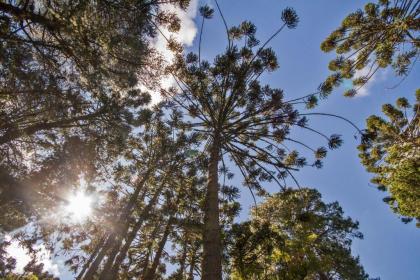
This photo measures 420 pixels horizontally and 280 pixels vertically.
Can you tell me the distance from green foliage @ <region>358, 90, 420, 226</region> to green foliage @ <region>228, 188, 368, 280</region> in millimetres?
3788

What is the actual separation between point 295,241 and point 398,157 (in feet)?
25.8

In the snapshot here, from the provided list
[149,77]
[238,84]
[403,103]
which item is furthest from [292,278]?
[403,103]

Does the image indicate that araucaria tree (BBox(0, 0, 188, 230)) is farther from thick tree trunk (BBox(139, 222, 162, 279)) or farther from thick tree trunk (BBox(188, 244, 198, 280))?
thick tree trunk (BBox(188, 244, 198, 280))

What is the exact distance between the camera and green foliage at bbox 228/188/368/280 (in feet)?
23.6

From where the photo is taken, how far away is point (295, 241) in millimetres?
11664

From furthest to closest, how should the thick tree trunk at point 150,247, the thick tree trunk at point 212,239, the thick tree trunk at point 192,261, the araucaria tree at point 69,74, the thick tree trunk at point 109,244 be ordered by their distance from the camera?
the thick tree trunk at point 192,261
the thick tree trunk at point 150,247
the thick tree trunk at point 109,244
the araucaria tree at point 69,74
the thick tree trunk at point 212,239

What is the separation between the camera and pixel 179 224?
37.6 feet

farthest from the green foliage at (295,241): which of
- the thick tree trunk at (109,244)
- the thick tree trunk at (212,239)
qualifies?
the thick tree trunk at (109,244)

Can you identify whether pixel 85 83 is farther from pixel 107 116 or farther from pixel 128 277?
pixel 128 277

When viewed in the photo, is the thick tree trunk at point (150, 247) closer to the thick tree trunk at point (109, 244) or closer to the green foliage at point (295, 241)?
the thick tree trunk at point (109, 244)

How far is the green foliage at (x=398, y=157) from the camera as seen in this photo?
45.5 ft

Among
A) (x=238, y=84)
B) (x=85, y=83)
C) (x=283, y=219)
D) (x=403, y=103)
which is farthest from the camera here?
(x=403, y=103)

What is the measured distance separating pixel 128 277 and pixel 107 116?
835 centimetres

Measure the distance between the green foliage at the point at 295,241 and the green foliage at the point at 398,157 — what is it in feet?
12.4
